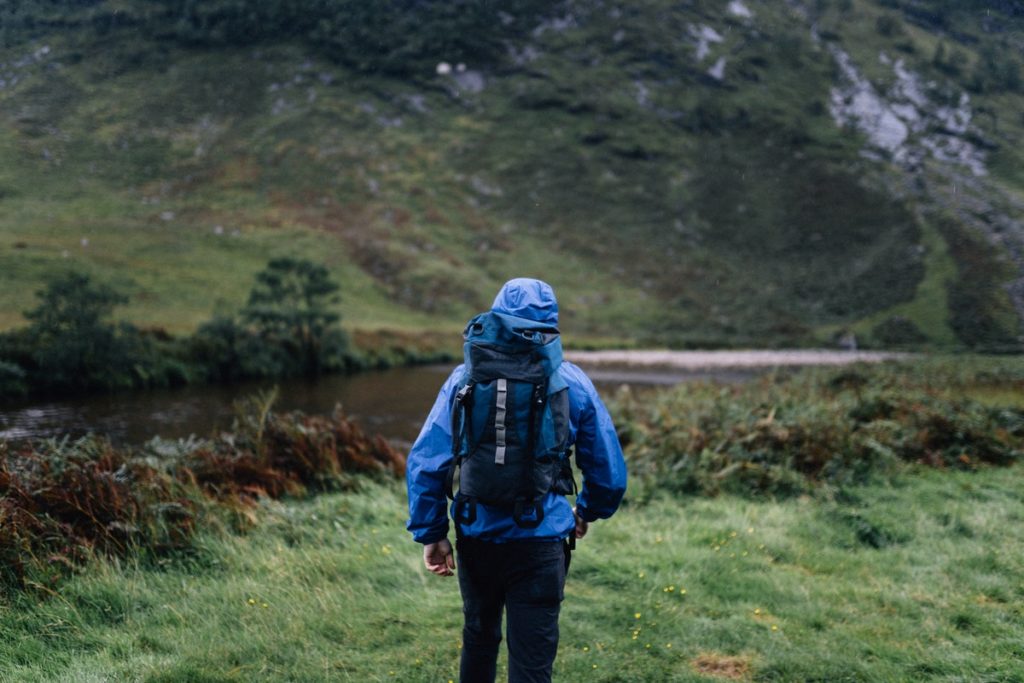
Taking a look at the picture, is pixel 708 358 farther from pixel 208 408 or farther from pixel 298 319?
pixel 208 408

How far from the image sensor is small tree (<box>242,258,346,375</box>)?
116 ft

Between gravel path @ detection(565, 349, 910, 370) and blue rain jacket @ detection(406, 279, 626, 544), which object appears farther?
gravel path @ detection(565, 349, 910, 370)

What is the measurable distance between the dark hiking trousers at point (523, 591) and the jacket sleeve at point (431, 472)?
234 millimetres

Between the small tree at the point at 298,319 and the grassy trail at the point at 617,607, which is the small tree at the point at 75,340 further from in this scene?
the grassy trail at the point at 617,607

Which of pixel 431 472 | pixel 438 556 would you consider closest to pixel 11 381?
pixel 438 556

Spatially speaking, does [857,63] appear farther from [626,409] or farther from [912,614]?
[912,614]

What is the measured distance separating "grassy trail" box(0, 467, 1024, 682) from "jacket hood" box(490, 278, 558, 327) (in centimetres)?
288

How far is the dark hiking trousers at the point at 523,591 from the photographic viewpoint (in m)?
3.76

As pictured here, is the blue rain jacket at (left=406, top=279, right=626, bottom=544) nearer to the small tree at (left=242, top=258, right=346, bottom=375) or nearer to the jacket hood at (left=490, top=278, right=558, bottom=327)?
the jacket hood at (left=490, top=278, right=558, bottom=327)

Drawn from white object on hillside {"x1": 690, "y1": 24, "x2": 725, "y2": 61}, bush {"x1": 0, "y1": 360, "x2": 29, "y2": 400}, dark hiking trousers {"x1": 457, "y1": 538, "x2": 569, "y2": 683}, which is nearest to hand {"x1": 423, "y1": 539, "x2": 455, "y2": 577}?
dark hiking trousers {"x1": 457, "y1": 538, "x2": 569, "y2": 683}

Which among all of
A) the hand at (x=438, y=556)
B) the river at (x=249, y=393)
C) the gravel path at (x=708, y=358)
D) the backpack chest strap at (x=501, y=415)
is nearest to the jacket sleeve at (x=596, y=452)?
the backpack chest strap at (x=501, y=415)

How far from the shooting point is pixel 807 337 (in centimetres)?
6138

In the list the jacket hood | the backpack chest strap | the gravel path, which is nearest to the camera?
the backpack chest strap

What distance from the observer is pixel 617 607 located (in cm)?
634
